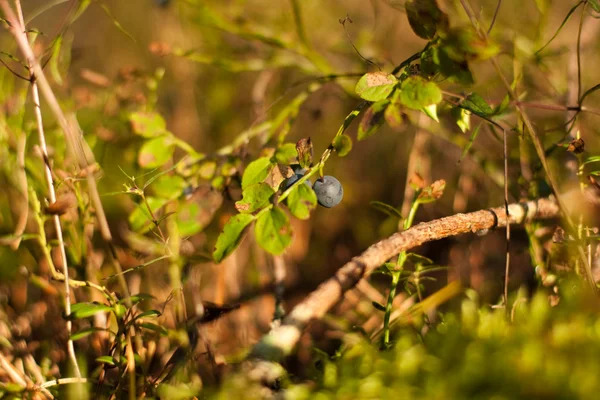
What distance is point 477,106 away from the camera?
809 millimetres

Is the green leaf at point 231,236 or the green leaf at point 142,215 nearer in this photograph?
the green leaf at point 231,236

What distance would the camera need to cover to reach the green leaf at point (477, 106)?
31.6 inches

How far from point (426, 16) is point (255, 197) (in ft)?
1.12

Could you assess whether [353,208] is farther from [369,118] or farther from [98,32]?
[98,32]

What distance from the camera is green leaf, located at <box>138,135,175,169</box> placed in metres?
1.12

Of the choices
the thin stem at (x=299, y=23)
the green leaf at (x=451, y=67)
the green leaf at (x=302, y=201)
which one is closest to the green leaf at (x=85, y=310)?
the green leaf at (x=302, y=201)

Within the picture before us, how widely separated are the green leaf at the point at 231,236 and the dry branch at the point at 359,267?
12cm

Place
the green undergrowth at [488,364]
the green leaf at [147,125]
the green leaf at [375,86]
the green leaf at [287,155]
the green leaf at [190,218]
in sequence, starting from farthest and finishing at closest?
1. the green leaf at [147,125]
2. the green leaf at [190,218]
3. the green leaf at [287,155]
4. the green leaf at [375,86]
5. the green undergrowth at [488,364]

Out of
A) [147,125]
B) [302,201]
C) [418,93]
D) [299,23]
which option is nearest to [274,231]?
[302,201]

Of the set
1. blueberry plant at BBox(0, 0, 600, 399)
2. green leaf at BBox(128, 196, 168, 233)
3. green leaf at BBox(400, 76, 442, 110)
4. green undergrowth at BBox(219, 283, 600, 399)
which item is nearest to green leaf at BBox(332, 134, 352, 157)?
blueberry plant at BBox(0, 0, 600, 399)

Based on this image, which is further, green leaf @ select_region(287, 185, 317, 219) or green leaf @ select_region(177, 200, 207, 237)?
green leaf @ select_region(177, 200, 207, 237)

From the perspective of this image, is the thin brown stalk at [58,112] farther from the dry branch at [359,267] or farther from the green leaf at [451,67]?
the green leaf at [451,67]

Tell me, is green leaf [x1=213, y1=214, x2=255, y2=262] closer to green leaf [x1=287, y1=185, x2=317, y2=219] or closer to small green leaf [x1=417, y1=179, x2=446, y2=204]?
green leaf [x1=287, y1=185, x2=317, y2=219]

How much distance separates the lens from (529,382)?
0.51 meters
